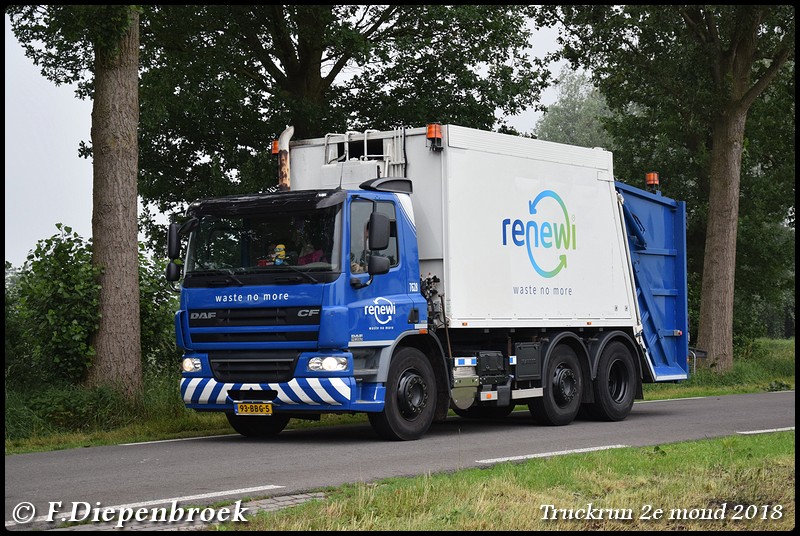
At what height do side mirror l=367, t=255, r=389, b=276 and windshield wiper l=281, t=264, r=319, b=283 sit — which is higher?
→ side mirror l=367, t=255, r=389, b=276

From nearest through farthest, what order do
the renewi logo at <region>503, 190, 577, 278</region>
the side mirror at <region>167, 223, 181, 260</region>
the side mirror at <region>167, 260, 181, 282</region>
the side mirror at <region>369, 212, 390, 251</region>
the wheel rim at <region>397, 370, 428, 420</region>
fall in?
the side mirror at <region>369, 212, 390, 251</region> → the wheel rim at <region>397, 370, 428, 420</region> → the side mirror at <region>167, 223, 181, 260</region> → the side mirror at <region>167, 260, 181, 282</region> → the renewi logo at <region>503, 190, 577, 278</region>

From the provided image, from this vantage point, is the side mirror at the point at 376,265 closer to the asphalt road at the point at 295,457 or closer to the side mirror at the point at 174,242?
the asphalt road at the point at 295,457

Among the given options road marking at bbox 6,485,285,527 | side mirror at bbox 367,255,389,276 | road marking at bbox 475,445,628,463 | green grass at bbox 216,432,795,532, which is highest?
side mirror at bbox 367,255,389,276

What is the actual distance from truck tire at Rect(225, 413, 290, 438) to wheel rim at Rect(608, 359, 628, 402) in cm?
513

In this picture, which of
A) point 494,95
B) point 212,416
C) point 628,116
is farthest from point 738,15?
point 212,416

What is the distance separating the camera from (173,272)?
46.3 ft

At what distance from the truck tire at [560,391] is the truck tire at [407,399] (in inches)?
89.8

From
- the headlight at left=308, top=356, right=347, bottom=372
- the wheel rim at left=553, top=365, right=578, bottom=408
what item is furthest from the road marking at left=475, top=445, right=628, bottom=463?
the wheel rim at left=553, top=365, right=578, bottom=408

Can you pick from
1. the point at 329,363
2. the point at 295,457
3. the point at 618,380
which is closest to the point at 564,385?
the point at 618,380

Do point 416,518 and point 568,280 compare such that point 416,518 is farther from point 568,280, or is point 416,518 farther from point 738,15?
point 738,15

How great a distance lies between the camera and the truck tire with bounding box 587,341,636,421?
16.5 m

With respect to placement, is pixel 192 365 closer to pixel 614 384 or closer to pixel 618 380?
pixel 614 384

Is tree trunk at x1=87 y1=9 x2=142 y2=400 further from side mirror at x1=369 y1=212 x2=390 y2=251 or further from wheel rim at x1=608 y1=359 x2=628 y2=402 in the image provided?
wheel rim at x1=608 y1=359 x2=628 y2=402

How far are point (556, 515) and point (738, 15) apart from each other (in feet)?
69.1
